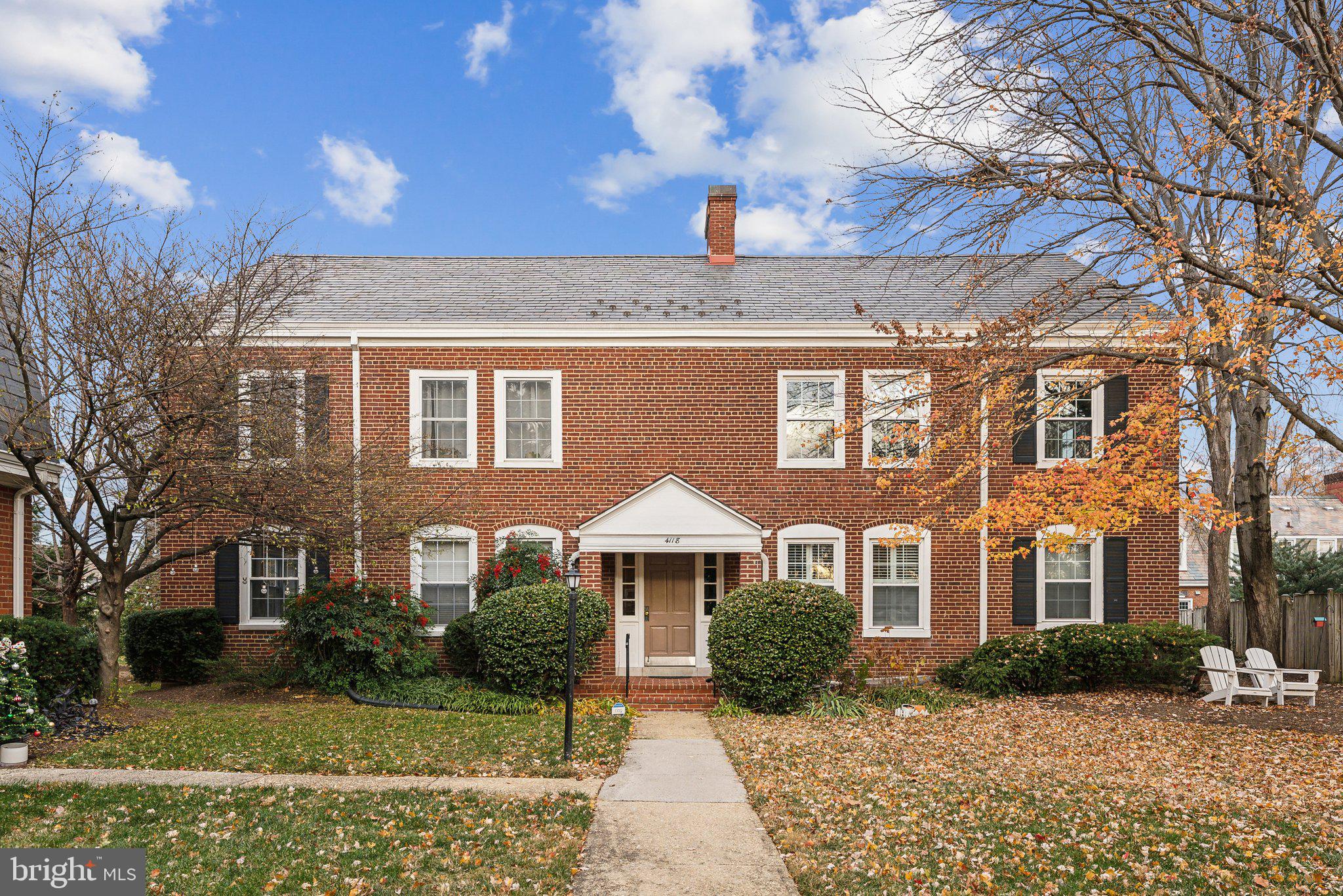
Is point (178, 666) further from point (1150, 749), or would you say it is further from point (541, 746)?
point (1150, 749)

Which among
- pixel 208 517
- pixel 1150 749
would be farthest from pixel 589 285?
pixel 1150 749

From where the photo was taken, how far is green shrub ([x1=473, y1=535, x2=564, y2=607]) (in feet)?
45.0

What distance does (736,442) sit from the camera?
48.8ft

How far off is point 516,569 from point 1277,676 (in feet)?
38.3

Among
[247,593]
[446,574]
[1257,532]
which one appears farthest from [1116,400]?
[247,593]

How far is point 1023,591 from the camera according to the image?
1490cm

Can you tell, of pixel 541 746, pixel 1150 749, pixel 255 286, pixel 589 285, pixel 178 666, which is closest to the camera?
pixel 541 746

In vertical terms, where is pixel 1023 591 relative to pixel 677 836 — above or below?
above

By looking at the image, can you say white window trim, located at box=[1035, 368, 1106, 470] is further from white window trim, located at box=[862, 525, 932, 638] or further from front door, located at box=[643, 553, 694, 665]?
front door, located at box=[643, 553, 694, 665]

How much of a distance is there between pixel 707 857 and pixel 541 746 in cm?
371

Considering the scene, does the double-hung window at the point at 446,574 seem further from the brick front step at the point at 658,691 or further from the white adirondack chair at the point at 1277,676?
the white adirondack chair at the point at 1277,676

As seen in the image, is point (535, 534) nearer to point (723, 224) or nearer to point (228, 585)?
point (228, 585)

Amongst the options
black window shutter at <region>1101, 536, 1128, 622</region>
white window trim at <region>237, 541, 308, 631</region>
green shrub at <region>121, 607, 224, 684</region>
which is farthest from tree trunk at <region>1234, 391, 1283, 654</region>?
green shrub at <region>121, 607, 224, 684</region>

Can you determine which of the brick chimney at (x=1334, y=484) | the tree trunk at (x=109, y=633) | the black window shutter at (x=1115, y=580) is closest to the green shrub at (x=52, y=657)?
the tree trunk at (x=109, y=633)
